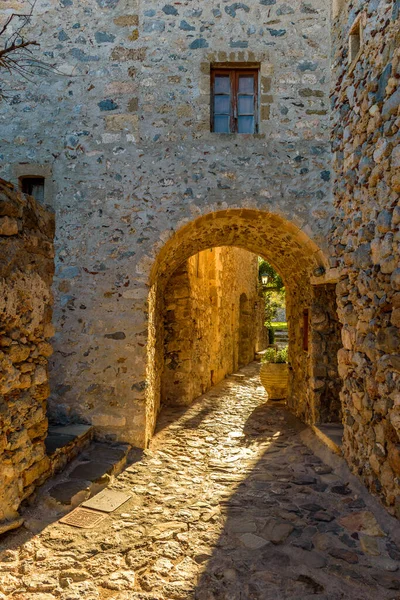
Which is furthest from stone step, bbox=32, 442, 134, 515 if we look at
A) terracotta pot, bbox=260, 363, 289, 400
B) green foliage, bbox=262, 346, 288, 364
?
green foliage, bbox=262, 346, 288, 364

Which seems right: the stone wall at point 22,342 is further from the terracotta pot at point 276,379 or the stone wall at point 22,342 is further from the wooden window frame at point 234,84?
the terracotta pot at point 276,379

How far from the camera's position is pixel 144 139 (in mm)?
4445

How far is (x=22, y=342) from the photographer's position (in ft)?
9.27

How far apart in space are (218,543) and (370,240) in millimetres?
2463

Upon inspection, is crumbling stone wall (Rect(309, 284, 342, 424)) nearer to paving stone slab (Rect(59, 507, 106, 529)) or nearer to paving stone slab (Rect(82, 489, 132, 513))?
paving stone slab (Rect(82, 489, 132, 513))

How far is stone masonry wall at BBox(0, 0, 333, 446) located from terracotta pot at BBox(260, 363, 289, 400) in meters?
2.92

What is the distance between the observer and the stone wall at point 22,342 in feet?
8.65

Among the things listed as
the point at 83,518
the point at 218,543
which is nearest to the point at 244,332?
the point at 83,518

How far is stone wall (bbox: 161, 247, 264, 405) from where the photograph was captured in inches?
266

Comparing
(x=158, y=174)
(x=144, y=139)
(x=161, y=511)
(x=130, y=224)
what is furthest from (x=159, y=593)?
(x=144, y=139)

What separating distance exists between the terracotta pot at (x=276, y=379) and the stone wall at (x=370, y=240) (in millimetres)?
3023

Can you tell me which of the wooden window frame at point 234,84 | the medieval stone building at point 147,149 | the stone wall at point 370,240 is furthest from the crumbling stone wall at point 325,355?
the wooden window frame at point 234,84

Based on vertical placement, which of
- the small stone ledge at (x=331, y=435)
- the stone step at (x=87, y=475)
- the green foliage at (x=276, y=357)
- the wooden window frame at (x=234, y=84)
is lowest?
the stone step at (x=87, y=475)

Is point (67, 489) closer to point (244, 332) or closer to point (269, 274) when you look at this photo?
point (244, 332)
